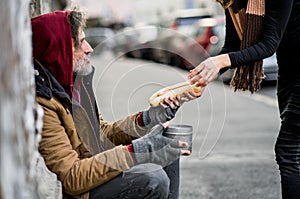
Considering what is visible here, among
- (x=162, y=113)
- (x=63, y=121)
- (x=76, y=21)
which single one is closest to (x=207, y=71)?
(x=162, y=113)

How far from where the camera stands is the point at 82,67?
128 inches

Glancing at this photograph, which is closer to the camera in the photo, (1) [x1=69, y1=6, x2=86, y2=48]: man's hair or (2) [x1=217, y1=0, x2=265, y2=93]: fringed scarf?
(1) [x1=69, y1=6, x2=86, y2=48]: man's hair

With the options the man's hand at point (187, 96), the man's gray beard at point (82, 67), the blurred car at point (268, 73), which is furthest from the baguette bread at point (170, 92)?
the blurred car at point (268, 73)

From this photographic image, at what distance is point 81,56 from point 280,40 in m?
1.02

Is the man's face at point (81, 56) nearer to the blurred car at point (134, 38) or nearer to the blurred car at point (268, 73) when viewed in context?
the blurred car at point (134, 38)

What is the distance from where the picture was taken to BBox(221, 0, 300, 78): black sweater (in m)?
3.23

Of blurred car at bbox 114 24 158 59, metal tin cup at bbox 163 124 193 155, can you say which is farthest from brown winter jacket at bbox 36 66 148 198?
blurred car at bbox 114 24 158 59

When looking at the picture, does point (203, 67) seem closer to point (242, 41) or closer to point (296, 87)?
point (242, 41)

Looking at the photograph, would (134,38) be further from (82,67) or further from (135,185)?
(135,185)

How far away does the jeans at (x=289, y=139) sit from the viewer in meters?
3.46

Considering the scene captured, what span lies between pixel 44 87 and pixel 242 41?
1.16 meters

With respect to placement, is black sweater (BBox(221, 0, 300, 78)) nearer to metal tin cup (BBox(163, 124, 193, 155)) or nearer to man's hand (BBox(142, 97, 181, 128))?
man's hand (BBox(142, 97, 181, 128))

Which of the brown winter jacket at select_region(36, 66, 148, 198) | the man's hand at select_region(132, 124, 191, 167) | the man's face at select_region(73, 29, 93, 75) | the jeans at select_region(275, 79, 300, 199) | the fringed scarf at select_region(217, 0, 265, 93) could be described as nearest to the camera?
the brown winter jacket at select_region(36, 66, 148, 198)

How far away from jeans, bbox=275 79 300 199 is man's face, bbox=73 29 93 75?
3.58 ft
